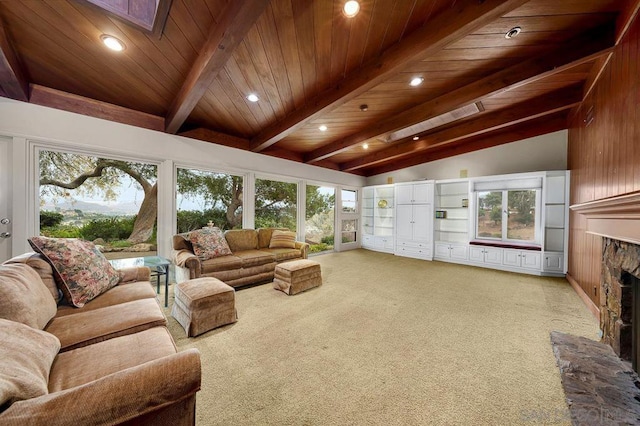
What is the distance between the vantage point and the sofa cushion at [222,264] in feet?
10.5

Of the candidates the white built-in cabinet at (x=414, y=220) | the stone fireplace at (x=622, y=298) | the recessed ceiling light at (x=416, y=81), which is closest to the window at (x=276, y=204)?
the white built-in cabinet at (x=414, y=220)

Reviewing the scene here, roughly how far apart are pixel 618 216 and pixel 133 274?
430cm

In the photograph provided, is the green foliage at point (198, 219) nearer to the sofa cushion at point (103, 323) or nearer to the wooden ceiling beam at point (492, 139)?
the sofa cushion at point (103, 323)

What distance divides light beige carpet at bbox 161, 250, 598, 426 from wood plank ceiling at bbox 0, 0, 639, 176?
2.56m

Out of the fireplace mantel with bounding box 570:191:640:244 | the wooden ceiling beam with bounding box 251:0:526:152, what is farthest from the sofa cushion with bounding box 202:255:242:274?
the fireplace mantel with bounding box 570:191:640:244

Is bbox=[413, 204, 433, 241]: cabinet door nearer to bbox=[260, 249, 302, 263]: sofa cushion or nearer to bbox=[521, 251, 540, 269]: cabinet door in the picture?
bbox=[521, 251, 540, 269]: cabinet door

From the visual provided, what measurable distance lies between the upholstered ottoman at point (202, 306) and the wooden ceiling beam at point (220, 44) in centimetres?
210

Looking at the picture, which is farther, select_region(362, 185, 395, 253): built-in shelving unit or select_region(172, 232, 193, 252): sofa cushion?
select_region(362, 185, 395, 253): built-in shelving unit

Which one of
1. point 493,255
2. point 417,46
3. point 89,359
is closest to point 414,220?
point 493,255

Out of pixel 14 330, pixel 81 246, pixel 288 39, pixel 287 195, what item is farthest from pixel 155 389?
pixel 287 195

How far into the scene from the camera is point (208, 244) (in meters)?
3.48

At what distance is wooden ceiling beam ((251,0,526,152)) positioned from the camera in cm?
177

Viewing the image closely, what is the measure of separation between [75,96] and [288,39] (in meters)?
2.97

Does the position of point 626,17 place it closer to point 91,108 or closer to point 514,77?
point 514,77
